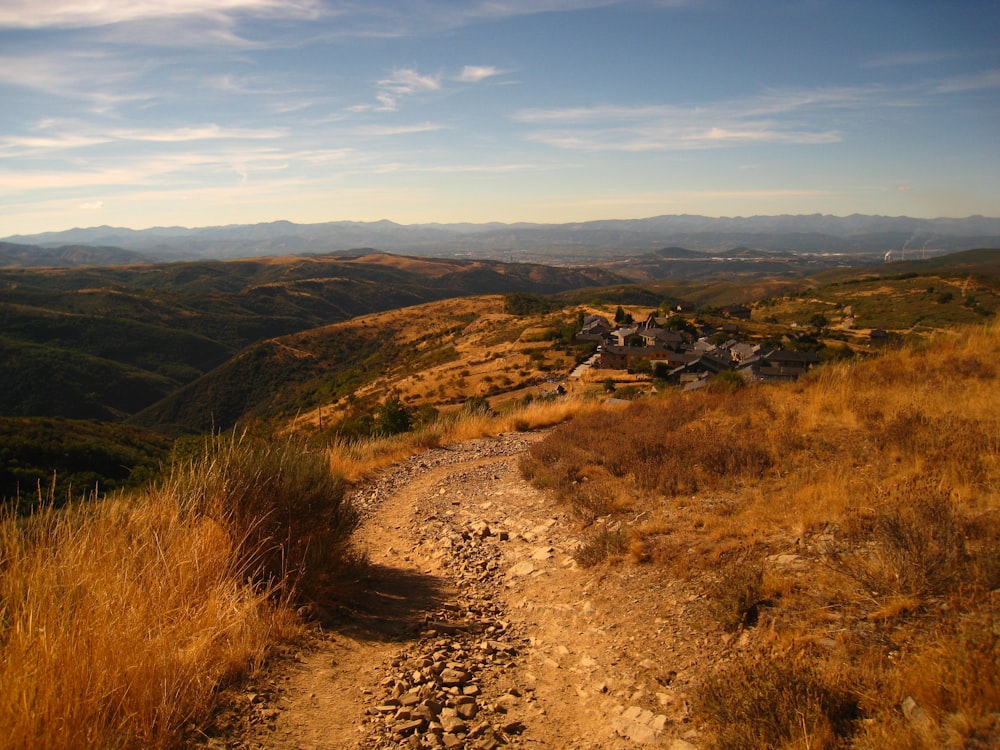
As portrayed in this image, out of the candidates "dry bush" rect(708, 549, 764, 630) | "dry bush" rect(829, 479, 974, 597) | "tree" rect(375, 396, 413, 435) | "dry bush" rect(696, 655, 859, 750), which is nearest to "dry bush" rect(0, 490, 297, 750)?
"dry bush" rect(696, 655, 859, 750)

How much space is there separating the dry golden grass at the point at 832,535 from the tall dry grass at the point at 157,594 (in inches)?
111

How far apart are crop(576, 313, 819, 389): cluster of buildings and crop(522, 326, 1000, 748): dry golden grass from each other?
23.1m

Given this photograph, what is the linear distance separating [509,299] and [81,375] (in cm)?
7423

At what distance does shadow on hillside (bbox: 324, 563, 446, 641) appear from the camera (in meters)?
4.56

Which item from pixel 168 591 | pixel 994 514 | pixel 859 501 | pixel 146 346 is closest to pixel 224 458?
pixel 168 591

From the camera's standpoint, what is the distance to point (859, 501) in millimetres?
4891

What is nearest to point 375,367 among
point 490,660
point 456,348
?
point 456,348

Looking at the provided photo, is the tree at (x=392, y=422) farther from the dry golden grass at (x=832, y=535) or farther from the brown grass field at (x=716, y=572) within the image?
the brown grass field at (x=716, y=572)

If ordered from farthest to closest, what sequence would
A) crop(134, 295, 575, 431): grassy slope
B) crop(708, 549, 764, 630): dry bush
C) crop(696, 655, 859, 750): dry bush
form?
crop(134, 295, 575, 431): grassy slope
crop(708, 549, 764, 630): dry bush
crop(696, 655, 859, 750): dry bush

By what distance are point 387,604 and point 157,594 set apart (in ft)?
6.24

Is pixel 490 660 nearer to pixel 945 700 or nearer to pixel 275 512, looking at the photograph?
pixel 275 512

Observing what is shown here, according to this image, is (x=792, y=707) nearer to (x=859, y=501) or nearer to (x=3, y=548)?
(x=859, y=501)

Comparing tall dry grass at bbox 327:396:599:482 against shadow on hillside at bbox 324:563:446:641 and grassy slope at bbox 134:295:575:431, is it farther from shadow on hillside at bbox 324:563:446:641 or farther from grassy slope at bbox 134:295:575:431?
grassy slope at bbox 134:295:575:431

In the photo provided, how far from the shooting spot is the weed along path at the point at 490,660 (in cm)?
319
